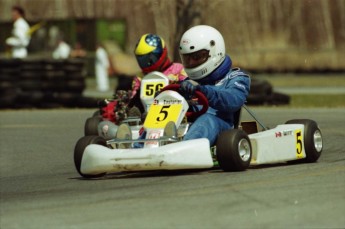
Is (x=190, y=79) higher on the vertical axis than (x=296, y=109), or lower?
higher

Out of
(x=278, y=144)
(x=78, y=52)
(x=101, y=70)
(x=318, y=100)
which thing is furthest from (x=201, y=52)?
(x=78, y=52)

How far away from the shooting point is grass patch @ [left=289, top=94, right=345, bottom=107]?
2023 cm

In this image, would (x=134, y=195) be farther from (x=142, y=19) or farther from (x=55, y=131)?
(x=142, y=19)

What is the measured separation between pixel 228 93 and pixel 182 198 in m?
2.07

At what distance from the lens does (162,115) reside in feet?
30.6

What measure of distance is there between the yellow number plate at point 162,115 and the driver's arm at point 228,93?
10.6 inches

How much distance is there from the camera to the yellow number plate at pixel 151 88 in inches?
473

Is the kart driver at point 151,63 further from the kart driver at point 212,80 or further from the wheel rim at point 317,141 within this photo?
the wheel rim at point 317,141

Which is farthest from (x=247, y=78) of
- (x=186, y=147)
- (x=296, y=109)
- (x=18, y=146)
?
(x=296, y=109)

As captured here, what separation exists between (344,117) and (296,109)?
2.58m

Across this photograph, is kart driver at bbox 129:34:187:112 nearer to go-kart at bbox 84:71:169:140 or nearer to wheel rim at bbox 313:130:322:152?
go-kart at bbox 84:71:169:140

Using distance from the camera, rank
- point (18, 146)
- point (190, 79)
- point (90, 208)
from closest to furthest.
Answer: point (90, 208)
point (190, 79)
point (18, 146)

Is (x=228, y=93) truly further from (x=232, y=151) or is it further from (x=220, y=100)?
(x=232, y=151)

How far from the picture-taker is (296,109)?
61.7 ft
